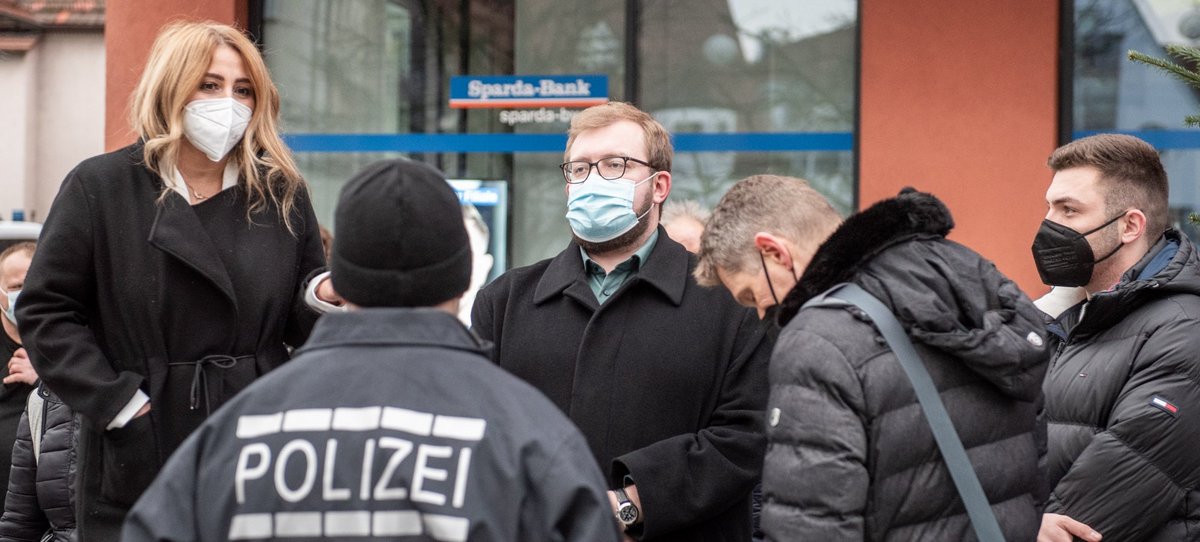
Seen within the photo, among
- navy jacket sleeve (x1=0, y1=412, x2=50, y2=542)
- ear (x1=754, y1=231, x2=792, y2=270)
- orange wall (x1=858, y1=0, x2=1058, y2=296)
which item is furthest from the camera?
orange wall (x1=858, y1=0, x2=1058, y2=296)

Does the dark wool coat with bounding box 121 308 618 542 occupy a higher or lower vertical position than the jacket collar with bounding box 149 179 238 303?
lower

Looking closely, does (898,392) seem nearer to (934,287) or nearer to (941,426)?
(941,426)

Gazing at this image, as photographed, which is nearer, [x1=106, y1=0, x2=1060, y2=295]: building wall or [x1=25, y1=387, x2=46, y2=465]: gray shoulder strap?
[x1=25, y1=387, x2=46, y2=465]: gray shoulder strap

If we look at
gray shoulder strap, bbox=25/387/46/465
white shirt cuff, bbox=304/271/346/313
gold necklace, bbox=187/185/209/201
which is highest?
gold necklace, bbox=187/185/209/201

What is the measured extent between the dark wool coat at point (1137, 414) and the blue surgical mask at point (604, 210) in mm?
1366

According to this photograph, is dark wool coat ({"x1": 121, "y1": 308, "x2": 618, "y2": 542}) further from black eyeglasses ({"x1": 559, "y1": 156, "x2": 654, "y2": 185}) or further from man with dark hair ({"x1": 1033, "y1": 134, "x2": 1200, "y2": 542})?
man with dark hair ({"x1": 1033, "y1": 134, "x2": 1200, "y2": 542})

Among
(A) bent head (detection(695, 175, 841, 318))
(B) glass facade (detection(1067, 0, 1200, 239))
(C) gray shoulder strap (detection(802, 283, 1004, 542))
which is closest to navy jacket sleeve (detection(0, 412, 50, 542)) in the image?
(A) bent head (detection(695, 175, 841, 318))

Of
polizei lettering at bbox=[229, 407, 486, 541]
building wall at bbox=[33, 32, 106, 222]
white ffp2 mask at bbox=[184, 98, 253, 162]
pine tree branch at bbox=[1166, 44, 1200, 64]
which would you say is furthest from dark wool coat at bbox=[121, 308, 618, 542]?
building wall at bbox=[33, 32, 106, 222]

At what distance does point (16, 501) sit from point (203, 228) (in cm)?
231

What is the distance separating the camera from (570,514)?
1917mm

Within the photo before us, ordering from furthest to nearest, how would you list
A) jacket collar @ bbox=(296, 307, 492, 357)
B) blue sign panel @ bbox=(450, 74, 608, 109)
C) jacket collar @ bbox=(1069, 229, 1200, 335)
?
blue sign panel @ bbox=(450, 74, 608, 109) < jacket collar @ bbox=(1069, 229, 1200, 335) < jacket collar @ bbox=(296, 307, 492, 357)

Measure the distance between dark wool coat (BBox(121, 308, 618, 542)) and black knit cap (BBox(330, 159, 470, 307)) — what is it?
91 millimetres

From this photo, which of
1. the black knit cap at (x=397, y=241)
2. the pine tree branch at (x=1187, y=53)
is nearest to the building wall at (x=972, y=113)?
the pine tree branch at (x=1187, y=53)

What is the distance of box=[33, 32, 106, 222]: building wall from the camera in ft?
63.7
